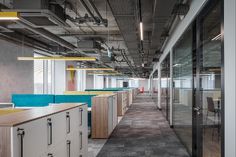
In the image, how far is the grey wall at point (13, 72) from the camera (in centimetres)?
891

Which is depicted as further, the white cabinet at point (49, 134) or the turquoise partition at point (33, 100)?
the turquoise partition at point (33, 100)

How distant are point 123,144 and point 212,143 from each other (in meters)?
2.54

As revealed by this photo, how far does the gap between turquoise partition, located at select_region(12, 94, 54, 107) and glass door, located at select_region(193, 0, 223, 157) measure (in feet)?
14.4

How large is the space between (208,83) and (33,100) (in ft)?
17.2

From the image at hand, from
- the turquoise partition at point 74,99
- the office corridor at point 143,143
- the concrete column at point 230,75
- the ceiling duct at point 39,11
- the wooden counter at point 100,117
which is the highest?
the ceiling duct at point 39,11

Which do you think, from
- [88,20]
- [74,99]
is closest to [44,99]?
[74,99]

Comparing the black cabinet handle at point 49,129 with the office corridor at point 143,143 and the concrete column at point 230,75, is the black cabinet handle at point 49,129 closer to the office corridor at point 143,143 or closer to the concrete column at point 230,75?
the concrete column at point 230,75

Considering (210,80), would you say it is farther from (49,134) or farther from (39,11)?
(39,11)

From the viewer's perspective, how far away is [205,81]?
3750 mm

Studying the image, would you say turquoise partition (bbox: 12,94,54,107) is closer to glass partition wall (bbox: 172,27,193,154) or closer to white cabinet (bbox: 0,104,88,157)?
white cabinet (bbox: 0,104,88,157)

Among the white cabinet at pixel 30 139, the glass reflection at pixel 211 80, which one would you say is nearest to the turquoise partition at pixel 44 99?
the glass reflection at pixel 211 80

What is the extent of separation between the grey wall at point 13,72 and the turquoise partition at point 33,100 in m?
1.85

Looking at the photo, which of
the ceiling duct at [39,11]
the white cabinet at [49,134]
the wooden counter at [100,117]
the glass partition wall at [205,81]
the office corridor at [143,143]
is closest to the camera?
the white cabinet at [49,134]

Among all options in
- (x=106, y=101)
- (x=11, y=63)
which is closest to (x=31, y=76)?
(x=11, y=63)
